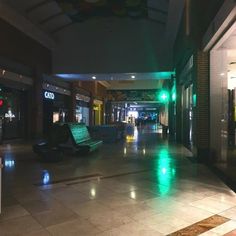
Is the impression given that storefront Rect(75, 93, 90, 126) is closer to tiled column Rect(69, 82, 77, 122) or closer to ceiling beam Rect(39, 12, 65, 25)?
tiled column Rect(69, 82, 77, 122)

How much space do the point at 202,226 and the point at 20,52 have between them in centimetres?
1485

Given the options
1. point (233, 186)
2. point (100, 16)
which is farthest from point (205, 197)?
point (100, 16)

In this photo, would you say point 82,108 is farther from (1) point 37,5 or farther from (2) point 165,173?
(2) point 165,173

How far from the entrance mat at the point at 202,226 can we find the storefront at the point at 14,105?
12.9 m

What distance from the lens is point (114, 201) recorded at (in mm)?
5207

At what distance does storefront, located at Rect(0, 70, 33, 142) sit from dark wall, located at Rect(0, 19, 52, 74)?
0.58 metres

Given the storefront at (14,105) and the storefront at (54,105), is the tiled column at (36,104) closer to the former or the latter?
the storefront at (14,105)

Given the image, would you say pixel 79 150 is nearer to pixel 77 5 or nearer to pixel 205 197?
pixel 205 197

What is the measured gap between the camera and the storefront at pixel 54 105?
20188 millimetres

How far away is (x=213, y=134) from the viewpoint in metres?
9.28

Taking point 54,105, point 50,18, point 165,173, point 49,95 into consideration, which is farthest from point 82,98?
point 165,173

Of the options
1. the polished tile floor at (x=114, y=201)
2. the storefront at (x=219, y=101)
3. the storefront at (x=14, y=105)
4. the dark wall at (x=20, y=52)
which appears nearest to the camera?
the polished tile floor at (x=114, y=201)

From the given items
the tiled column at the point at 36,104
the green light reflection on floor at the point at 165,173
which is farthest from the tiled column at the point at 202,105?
the tiled column at the point at 36,104

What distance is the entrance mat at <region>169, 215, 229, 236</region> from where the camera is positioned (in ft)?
12.7
